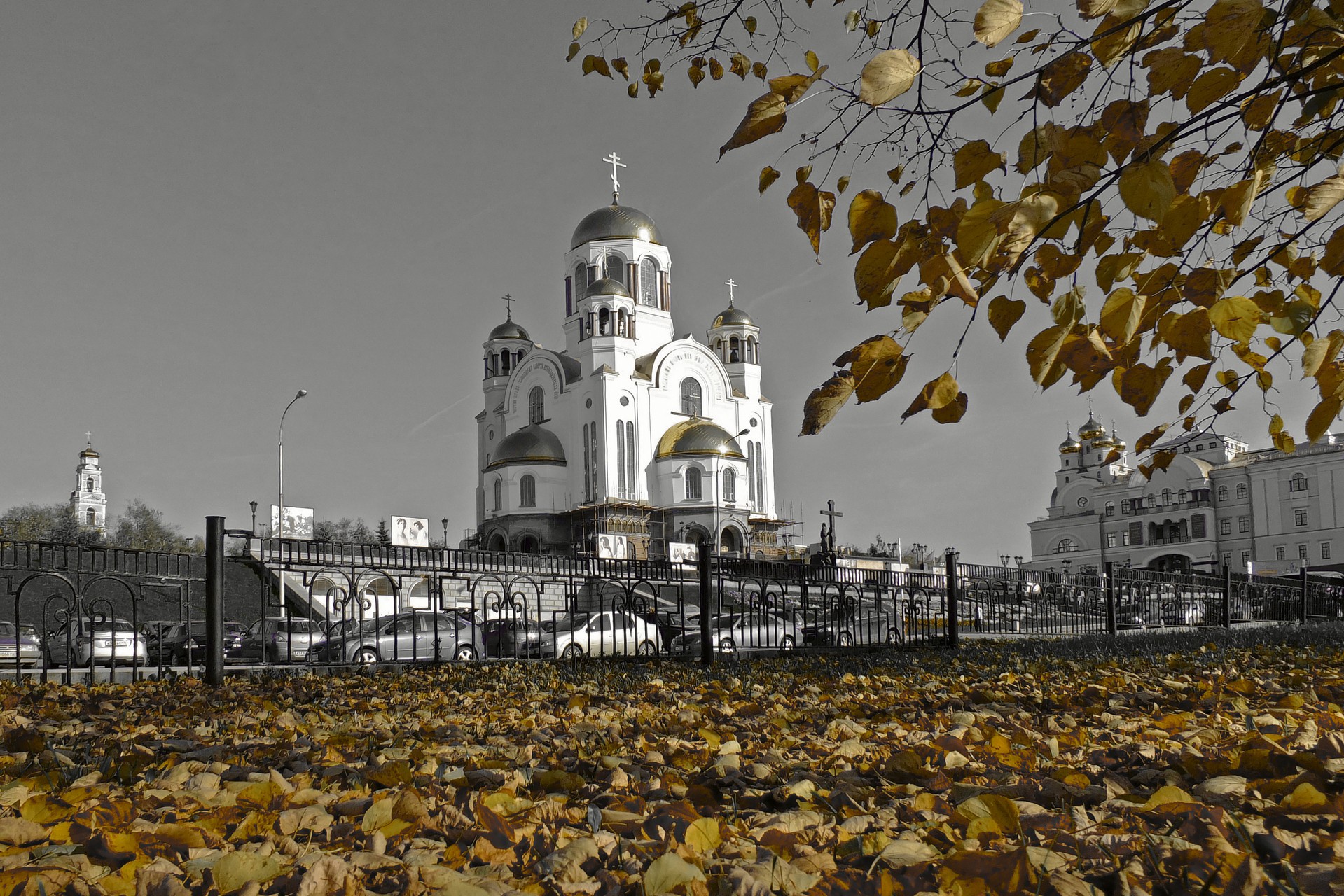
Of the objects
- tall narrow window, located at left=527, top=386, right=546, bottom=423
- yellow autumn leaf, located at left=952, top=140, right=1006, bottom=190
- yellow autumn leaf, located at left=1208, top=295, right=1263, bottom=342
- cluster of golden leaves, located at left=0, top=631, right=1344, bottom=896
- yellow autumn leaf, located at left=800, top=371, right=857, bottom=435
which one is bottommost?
cluster of golden leaves, located at left=0, top=631, right=1344, bottom=896

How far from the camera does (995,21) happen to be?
A: 2545 mm

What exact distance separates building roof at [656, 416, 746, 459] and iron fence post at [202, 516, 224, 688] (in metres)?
46.1

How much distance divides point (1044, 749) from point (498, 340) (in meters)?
61.2

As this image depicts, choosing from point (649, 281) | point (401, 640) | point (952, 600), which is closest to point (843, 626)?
point (952, 600)

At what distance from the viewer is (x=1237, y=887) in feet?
5.52

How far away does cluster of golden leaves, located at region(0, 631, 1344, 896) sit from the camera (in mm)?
1882

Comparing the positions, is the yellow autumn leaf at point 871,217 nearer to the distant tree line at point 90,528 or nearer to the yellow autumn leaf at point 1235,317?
the yellow autumn leaf at point 1235,317

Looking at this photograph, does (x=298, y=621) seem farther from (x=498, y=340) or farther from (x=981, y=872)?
(x=498, y=340)

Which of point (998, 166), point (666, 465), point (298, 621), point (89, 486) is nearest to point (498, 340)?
point (666, 465)

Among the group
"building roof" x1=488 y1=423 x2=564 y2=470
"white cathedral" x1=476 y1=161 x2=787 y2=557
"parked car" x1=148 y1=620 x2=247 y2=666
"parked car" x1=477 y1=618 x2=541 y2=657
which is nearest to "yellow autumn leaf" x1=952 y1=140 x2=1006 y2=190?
"parked car" x1=477 y1=618 x2=541 y2=657

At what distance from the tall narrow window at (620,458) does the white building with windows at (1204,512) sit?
31290mm

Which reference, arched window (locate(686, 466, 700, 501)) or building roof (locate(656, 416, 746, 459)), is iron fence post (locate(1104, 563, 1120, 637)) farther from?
arched window (locate(686, 466, 700, 501))

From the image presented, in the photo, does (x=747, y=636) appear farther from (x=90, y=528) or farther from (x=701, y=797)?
(x=90, y=528)

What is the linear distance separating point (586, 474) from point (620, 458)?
1.99 meters
